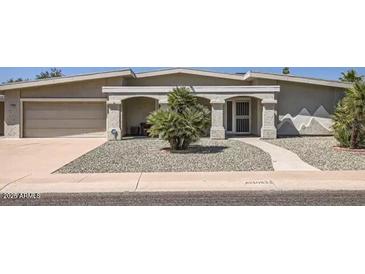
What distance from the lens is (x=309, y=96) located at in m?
20.5

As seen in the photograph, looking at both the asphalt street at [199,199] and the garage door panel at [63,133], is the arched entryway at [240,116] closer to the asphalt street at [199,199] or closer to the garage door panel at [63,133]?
the garage door panel at [63,133]

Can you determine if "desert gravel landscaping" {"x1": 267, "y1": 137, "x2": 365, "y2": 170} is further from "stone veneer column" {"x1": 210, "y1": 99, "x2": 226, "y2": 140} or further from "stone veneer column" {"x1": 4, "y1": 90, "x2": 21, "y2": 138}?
"stone veneer column" {"x1": 4, "y1": 90, "x2": 21, "y2": 138}

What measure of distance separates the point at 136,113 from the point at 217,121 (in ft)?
18.7

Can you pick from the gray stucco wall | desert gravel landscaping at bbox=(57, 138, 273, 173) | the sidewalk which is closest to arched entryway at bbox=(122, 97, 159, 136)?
the gray stucco wall

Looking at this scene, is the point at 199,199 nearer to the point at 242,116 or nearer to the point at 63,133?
the point at 242,116

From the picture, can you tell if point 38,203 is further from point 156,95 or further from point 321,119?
point 321,119

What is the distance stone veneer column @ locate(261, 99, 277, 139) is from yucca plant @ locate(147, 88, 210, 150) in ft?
19.8

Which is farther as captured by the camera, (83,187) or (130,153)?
(130,153)

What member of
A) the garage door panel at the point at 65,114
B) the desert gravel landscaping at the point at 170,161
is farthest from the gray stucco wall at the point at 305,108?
the garage door panel at the point at 65,114

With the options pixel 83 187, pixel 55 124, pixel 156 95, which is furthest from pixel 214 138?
pixel 83 187

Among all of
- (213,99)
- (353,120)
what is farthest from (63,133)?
(353,120)

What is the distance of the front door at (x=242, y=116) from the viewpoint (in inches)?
819

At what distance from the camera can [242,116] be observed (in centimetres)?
2084

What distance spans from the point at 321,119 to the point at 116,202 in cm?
1773
